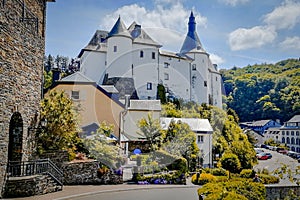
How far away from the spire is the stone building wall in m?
48.3

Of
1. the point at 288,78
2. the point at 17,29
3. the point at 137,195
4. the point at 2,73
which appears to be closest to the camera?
the point at 2,73

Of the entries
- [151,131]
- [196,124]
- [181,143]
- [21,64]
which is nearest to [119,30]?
[196,124]

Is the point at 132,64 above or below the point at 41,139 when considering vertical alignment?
above

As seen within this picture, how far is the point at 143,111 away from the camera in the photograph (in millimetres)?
33188

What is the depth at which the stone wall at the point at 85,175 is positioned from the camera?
1759 centimetres

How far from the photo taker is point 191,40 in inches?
2534

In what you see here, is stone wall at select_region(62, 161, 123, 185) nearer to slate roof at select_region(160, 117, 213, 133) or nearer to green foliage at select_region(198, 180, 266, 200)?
green foliage at select_region(198, 180, 266, 200)

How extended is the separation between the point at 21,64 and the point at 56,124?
4.20m

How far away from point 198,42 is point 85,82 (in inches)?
1649

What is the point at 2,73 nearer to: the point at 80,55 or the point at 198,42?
the point at 80,55

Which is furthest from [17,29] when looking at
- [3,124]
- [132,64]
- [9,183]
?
[132,64]

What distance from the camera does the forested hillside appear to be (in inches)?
2822

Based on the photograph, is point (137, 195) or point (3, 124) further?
point (137, 195)

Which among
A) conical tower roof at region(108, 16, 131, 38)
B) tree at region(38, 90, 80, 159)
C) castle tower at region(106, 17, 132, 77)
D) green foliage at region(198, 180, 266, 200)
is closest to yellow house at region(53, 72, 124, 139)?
tree at region(38, 90, 80, 159)
